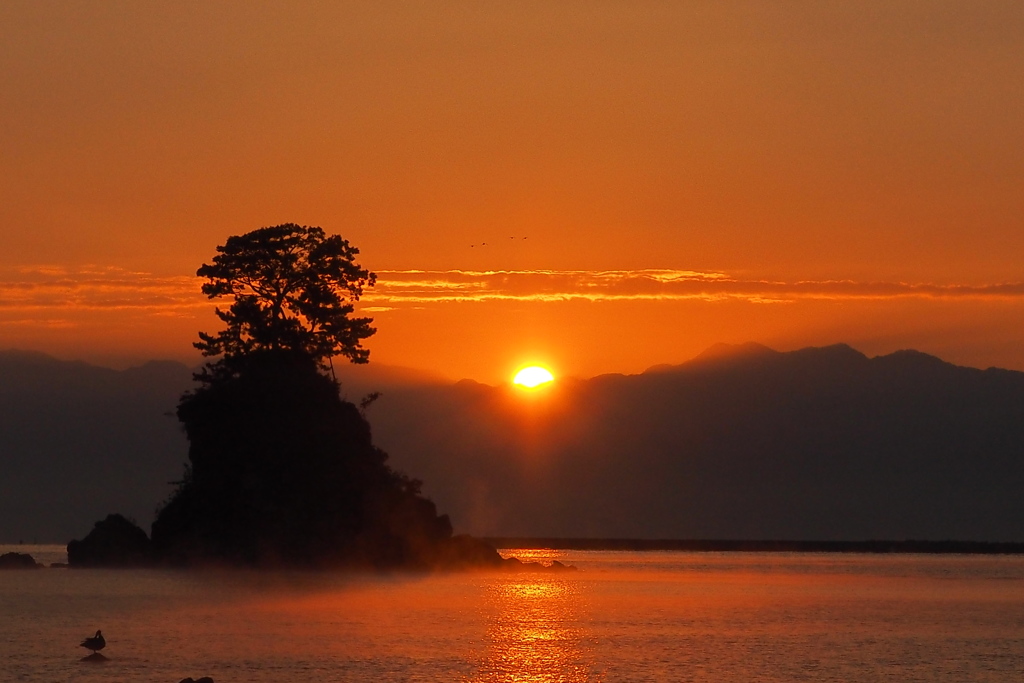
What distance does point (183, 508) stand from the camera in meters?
107

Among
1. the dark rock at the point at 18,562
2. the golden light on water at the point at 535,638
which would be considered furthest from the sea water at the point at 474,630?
the dark rock at the point at 18,562

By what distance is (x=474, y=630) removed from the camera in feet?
235

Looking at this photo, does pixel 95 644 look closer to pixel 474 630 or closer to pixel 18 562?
pixel 474 630

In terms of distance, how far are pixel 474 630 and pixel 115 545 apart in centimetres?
5256

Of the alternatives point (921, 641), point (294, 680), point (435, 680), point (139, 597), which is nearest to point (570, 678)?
point (435, 680)

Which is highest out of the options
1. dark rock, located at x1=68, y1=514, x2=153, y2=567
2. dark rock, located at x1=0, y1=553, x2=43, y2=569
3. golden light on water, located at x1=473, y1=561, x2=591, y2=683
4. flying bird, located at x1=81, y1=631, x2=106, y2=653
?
dark rock, located at x1=68, y1=514, x2=153, y2=567

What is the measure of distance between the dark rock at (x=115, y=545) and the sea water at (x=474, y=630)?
1.84 metres

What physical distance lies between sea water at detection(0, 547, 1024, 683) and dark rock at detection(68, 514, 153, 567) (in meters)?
1.84

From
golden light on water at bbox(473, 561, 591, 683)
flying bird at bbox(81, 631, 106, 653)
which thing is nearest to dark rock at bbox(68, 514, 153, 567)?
golden light on water at bbox(473, 561, 591, 683)

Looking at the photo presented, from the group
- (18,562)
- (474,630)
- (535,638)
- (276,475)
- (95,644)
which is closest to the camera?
(95,644)

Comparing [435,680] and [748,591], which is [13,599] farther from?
[748,591]

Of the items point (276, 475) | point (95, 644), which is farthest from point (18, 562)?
point (95, 644)

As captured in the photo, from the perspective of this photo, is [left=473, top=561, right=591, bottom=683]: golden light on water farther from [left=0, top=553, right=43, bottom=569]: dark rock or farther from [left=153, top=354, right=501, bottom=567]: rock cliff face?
[left=0, top=553, right=43, bottom=569]: dark rock

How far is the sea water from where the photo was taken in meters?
54.7
